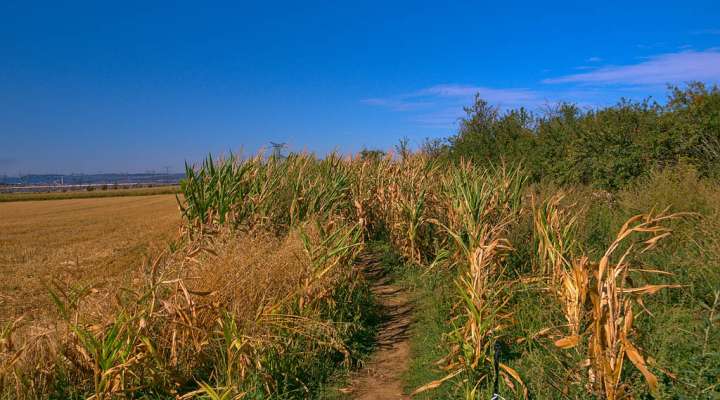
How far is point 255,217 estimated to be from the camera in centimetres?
838

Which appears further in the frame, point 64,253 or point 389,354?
point 64,253

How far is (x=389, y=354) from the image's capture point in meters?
5.50

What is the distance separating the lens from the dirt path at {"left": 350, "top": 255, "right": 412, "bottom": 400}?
468 cm

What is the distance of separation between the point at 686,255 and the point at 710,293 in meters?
0.77

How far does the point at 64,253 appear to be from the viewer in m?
13.5

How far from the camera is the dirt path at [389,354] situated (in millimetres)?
4679

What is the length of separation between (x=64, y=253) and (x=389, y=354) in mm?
11371

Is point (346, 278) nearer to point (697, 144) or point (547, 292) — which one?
point (547, 292)

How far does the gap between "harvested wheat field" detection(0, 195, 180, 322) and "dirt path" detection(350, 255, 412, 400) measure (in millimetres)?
2797

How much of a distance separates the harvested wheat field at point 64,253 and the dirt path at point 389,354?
2797 millimetres

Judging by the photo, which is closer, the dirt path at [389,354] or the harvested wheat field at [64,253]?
the dirt path at [389,354]

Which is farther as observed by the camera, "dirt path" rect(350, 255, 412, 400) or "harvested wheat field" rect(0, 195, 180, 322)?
"harvested wheat field" rect(0, 195, 180, 322)

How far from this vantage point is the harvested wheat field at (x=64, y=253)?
27.2ft

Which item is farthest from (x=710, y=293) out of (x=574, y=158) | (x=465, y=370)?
(x=574, y=158)
